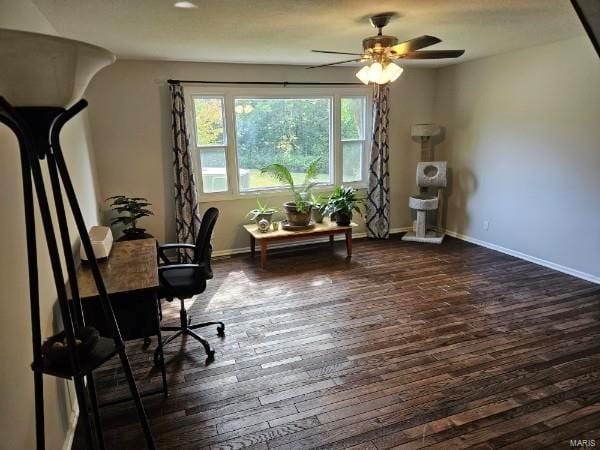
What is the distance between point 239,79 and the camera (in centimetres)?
486

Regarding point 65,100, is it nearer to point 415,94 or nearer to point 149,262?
point 149,262

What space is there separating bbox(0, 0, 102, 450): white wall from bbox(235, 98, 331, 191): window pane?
295cm

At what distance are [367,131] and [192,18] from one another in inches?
132

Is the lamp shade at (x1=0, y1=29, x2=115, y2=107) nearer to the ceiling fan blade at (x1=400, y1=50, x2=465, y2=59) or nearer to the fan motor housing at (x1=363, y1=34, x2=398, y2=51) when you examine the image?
the fan motor housing at (x1=363, y1=34, x2=398, y2=51)

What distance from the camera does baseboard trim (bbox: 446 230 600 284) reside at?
Answer: 4.03 meters

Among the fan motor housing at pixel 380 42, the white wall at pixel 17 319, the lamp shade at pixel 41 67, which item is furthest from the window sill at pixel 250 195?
the lamp shade at pixel 41 67

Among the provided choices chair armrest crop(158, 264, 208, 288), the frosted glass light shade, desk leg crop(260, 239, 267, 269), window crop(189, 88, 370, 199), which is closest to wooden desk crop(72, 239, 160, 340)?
chair armrest crop(158, 264, 208, 288)

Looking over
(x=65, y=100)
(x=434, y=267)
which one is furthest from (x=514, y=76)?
(x=65, y=100)

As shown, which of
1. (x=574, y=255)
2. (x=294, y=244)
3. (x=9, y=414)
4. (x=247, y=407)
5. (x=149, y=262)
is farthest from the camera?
(x=294, y=244)

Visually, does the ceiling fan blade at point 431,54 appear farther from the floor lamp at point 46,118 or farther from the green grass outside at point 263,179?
the green grass outside at point 263,179

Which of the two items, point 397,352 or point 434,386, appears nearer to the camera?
point 434,386

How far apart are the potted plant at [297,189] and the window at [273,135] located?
0.13m

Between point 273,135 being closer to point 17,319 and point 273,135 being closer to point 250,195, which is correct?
point 250,195

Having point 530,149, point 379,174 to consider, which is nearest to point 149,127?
point 379,174
